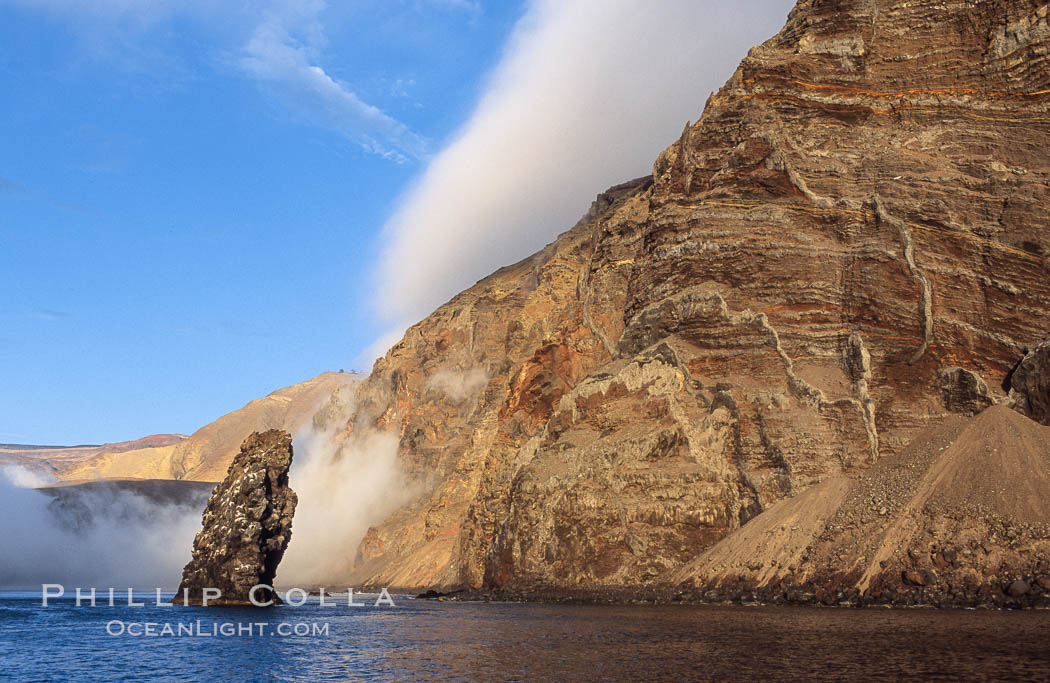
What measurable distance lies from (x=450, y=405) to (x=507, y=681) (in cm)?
15858

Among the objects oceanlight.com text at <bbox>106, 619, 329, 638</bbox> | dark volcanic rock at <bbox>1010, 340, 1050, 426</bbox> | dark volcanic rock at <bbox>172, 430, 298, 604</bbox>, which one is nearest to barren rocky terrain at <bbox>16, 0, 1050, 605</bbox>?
dark volcanic rock at <bbox>1010, 340, 1050, 426</bbox>

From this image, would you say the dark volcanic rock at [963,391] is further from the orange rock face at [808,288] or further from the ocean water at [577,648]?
the ocean water at [577,648]

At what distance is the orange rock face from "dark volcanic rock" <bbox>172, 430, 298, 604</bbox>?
23.6 m

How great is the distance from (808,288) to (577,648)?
57428mm

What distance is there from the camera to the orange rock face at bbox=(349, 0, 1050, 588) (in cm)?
8331

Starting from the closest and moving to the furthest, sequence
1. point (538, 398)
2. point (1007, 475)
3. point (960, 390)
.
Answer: point (1007, 475)
point (960, 390)
point (538, 398)

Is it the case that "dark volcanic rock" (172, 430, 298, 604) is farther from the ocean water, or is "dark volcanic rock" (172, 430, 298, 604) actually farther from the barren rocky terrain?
the barren rocky terrain

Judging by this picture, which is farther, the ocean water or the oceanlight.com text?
the oceanlight.com text

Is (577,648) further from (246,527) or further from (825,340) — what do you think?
(825,340)

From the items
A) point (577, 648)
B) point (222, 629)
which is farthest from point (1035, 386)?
point (222, 629)

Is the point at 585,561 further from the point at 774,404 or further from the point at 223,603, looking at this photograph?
the point at 223,603

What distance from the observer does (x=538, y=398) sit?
119 metres

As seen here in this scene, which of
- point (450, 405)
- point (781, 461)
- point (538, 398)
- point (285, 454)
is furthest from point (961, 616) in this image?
point (450, 405)

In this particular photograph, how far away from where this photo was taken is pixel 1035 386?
7756cm
